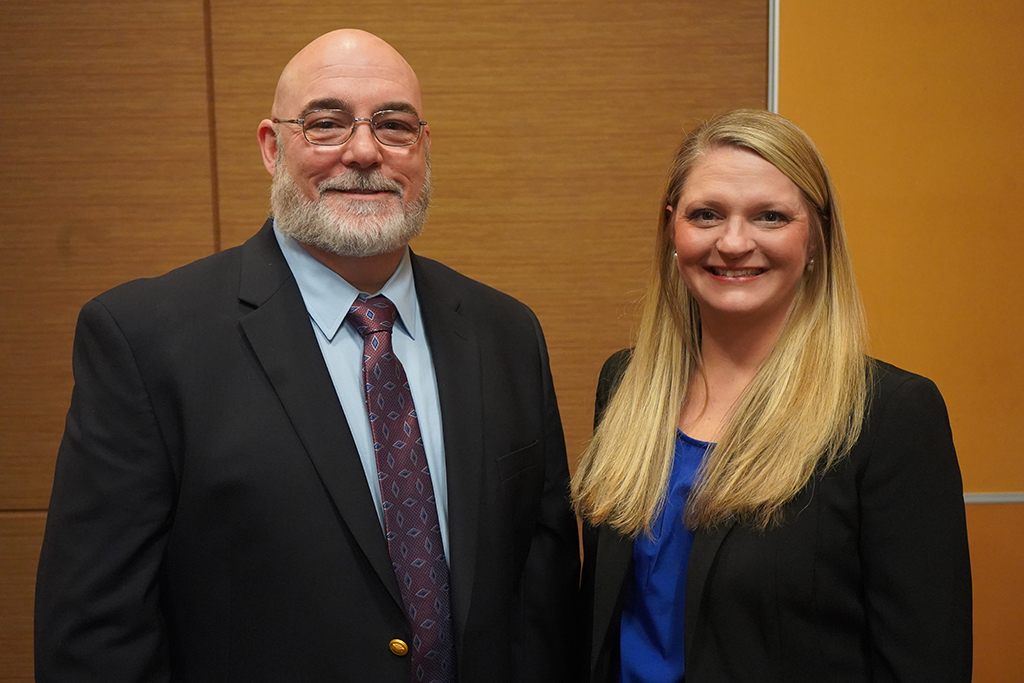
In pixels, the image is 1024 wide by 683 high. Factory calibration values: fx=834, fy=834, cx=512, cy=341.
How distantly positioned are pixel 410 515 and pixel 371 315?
33 centimetres

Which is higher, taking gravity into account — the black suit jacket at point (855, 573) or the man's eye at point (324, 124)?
the man's eye at point (324, 124)

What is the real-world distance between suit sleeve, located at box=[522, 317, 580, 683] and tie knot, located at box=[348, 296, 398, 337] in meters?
0.37

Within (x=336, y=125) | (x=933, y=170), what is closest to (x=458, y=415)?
(x=336, y=125)

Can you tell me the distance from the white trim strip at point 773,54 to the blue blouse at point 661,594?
113 centimetres

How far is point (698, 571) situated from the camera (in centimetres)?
128

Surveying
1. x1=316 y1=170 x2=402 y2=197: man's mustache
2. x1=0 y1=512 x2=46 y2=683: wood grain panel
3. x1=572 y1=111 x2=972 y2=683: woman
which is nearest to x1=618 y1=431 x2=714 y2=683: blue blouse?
x1=572 y1=111 x2=972 y2=683: woman

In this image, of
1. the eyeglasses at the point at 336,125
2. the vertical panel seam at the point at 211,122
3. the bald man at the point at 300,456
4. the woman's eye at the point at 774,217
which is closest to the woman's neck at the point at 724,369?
the woman's eye at the point at 774,217

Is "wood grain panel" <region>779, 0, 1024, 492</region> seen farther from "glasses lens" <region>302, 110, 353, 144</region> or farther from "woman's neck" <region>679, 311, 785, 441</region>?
"glasses lens" <region>302, 110, 353, 144</region>

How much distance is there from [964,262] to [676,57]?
0.93m

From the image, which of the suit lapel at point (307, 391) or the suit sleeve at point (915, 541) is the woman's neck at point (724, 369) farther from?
the suit lapel at point (307, 391)

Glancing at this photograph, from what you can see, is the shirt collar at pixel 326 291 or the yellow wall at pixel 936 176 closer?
the shirt collar at pixel 326 291

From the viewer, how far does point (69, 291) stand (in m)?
2.14

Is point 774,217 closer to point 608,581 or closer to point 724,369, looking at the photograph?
point 724,369

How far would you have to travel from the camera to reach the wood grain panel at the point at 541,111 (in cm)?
210
